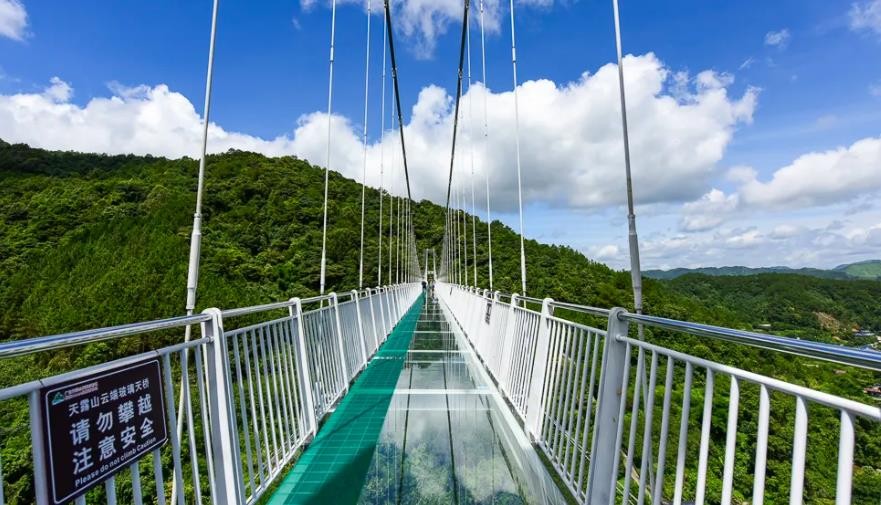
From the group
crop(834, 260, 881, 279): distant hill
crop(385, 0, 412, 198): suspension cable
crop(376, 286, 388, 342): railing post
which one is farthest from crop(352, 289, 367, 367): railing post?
crop(834, 260, 881, 279): distant hill

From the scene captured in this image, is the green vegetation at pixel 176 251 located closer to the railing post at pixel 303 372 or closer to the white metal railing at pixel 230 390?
the white metal railing at pixel 230 390

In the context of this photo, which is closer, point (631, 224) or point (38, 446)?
point (38, 446)

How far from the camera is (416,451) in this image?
2.52m

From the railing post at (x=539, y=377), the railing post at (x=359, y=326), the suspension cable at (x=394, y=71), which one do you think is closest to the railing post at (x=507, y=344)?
the railing post at (x=539, y=377)

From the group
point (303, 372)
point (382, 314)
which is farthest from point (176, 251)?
point (303, 372)

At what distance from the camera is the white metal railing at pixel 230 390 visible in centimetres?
103

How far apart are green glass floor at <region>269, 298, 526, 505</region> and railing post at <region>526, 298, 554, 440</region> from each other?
22 cm

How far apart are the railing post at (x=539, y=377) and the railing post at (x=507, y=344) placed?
73 cm

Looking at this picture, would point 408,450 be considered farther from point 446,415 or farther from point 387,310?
point 387,310

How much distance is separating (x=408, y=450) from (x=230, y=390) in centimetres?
112

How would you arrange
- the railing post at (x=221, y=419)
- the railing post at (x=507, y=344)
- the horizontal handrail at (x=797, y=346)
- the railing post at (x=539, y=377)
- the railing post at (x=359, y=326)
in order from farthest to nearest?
the railing post at (x=359, y=326) → the railing post at (x=507, y=344) → the railing post at (x=539, y=377) → the railing post at (x=221, y=419) → the horizontal handrail at (x=797, y=346)

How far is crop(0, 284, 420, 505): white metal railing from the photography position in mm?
1028

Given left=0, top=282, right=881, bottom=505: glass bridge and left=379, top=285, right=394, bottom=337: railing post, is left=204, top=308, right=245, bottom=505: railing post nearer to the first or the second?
left=0, top=282, right=881, bottom=505: glass bridge

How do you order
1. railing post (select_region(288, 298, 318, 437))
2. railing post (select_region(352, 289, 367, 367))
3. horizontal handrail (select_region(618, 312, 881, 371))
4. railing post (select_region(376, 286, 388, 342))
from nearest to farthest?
horizontal handrail (select_region(618, 312, 881, 371)) → railing post (select_region(288, 298, 318, 437)) → railing post (select_region(352, 289, 367, 367)) → railing post (select_region(376, 286, 388, 342))
